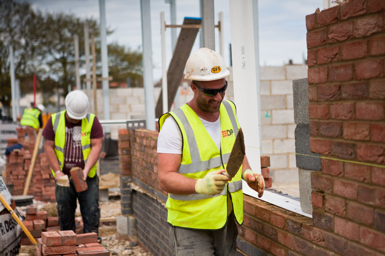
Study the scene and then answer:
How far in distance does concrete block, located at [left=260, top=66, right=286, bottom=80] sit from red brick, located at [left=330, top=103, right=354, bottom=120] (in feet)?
24.3

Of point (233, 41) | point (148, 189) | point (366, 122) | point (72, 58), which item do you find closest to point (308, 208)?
point (366, 122)

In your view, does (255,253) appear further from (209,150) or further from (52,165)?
(52,165)

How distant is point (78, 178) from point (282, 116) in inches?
220

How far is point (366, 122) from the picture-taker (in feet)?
7.12

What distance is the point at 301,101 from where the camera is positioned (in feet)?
9.84

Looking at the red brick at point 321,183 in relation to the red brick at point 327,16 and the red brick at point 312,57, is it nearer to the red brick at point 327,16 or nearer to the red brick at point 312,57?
the red brick at point 312,57

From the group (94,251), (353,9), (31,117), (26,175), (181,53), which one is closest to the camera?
(353,9)

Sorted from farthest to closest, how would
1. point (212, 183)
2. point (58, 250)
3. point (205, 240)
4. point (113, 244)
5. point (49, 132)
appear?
point (113, 244) < point (49, 132) < point (58, 250) < point (205, 240) < point (212, 183)

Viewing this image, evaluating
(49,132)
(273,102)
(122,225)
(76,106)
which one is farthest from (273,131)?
(49,132)

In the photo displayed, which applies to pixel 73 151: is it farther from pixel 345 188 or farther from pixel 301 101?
pixel 345 188

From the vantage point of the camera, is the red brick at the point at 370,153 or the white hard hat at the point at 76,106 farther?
the white hard hat at the point at 76,106

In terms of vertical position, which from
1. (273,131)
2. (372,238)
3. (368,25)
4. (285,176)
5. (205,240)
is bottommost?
(285,176)

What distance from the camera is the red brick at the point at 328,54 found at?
236cm

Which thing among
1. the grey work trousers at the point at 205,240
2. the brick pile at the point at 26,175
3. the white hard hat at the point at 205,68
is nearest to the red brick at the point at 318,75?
the white hard hat at the point at 205,68
